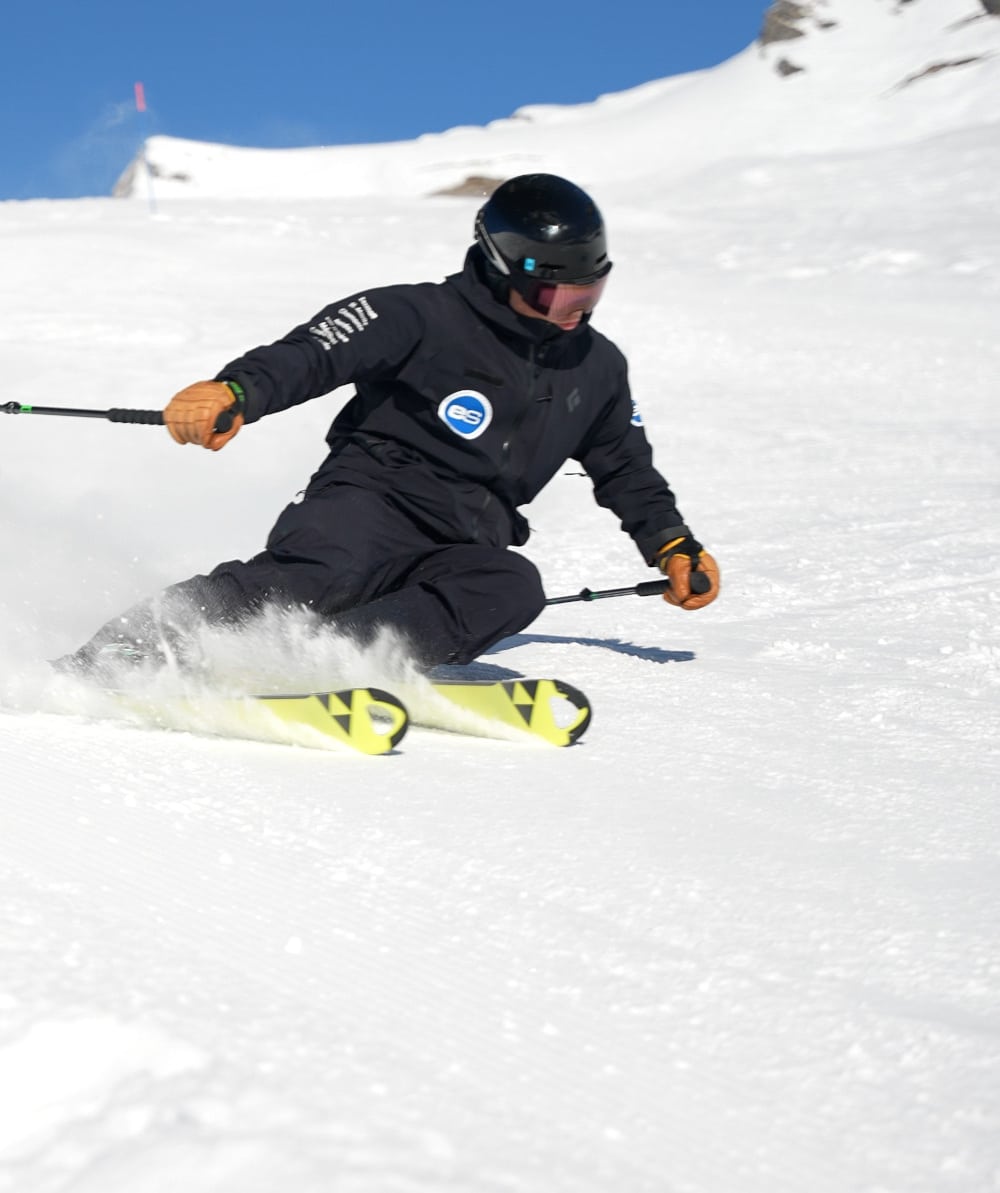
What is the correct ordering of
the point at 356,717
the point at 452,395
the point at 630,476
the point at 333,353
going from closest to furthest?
the point at 356,717, the point at 333,353, the point at 452,395, the point at 630,476

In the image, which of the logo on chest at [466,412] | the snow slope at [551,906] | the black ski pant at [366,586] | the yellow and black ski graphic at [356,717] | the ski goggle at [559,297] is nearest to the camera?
the snow slope at [551,906]

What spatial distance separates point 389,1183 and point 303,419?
24.8 feet

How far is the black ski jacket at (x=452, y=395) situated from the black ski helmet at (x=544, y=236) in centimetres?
13

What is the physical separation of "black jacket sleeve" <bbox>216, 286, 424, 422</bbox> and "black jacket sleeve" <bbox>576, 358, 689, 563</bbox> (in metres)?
0.80

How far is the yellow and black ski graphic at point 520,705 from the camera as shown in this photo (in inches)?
131

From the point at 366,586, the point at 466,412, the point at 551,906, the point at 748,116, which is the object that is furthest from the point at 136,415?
the point at 748,116

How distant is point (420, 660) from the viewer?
364 cm

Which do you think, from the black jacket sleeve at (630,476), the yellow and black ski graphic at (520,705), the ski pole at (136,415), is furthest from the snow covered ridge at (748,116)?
the yellow and black ski graphic at (520,705)

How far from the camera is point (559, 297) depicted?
11.9 ft

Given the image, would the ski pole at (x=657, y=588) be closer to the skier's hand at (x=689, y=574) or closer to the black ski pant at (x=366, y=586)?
the skier's hand at (x=689, y=574)

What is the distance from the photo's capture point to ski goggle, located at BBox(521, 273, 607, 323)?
3629mm

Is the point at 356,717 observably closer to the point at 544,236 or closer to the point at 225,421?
the point at 225,421

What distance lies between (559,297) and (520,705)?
115 cm

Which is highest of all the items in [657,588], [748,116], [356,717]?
[748,116]
